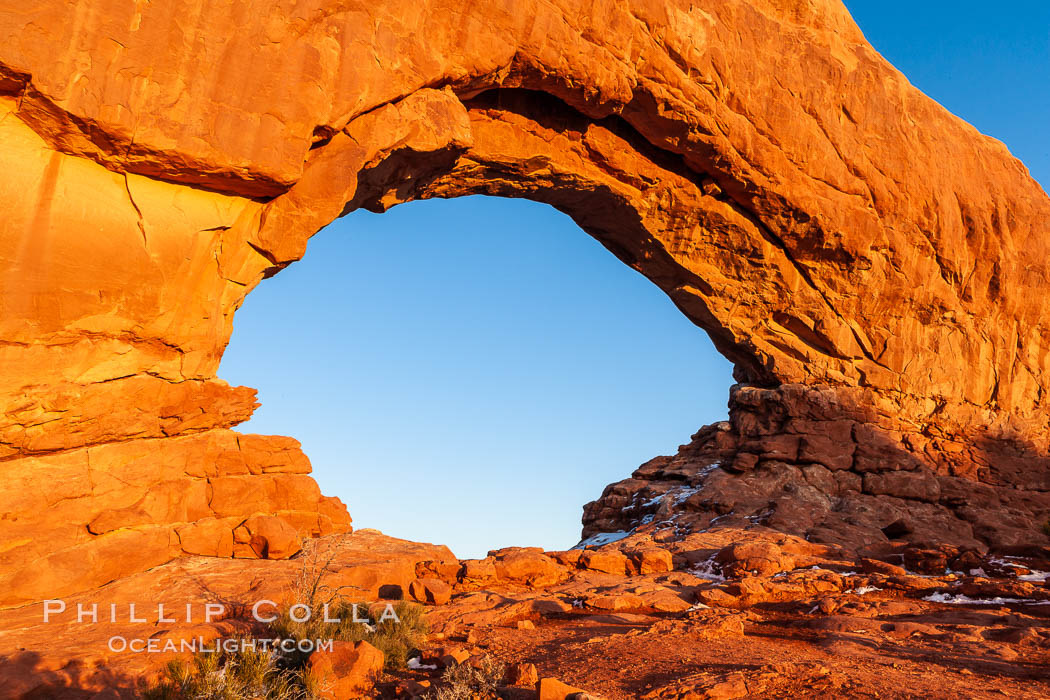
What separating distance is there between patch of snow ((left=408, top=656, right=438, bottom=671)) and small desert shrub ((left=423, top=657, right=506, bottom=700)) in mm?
568

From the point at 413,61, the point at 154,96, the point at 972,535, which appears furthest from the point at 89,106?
the point at 972,535

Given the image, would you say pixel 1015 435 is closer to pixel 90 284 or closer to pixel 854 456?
pixel 854 456

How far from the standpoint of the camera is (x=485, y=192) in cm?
1708

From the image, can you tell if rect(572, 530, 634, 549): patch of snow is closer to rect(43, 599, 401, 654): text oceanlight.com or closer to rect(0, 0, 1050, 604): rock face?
rect(0, 0, 1050, 604): rock face

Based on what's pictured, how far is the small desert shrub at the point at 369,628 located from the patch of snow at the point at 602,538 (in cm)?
987

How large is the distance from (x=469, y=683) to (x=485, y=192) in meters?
12.9

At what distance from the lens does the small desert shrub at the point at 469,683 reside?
5.66 meters

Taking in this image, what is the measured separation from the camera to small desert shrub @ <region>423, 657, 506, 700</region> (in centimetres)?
566

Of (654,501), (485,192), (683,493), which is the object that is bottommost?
(654,501)

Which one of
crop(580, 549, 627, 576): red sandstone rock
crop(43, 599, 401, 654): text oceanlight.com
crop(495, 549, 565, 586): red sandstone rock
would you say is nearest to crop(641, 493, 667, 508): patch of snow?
crop(580, 549, 627, 576): red sandstone rock

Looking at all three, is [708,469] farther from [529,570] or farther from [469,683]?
[469,683]

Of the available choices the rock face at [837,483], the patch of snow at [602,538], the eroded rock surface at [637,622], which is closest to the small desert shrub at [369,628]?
the eroded rock surface at [637,622]

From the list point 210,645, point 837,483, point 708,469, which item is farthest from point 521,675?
point 837,483

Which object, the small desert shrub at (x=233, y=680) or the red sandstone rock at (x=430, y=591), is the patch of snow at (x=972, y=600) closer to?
the red sandstone rock at (x=430, y=591)
